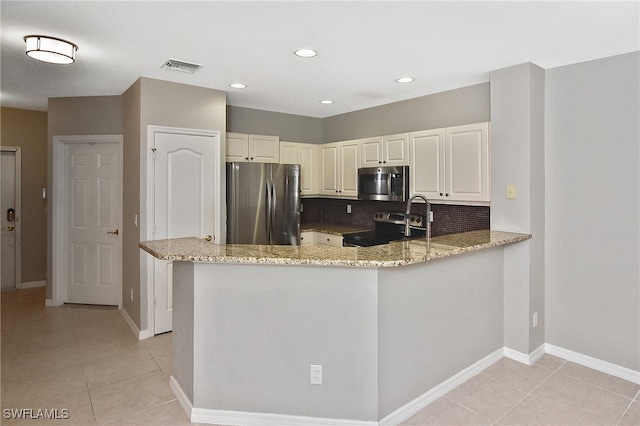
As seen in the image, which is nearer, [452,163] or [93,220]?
[452,163]

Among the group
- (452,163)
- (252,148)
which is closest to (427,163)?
(452,163)

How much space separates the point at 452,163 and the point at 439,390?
2.04m

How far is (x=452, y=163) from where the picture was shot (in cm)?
373

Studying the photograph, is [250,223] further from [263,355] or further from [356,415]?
[356,415]

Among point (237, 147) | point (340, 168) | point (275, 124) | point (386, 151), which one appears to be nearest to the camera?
point (386, 151)

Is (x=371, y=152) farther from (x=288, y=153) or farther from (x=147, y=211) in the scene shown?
(x=147, y=211)

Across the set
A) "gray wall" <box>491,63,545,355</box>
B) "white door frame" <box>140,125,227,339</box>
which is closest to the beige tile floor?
"white door frame" <box>140,125,227,339</box>

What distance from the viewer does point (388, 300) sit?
2281mm

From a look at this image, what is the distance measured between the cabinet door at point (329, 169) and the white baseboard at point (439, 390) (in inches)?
106

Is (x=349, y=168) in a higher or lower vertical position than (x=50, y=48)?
lower

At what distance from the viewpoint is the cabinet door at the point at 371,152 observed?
4461 mm

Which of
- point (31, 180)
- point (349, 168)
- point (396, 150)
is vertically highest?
point (396, 150)

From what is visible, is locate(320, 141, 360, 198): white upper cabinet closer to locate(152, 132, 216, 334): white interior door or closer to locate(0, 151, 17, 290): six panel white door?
locate(152, 132, 216, 334): white interior door

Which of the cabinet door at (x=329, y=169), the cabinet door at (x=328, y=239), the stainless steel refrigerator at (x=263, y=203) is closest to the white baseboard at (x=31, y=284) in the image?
the stainless steel refrigerator at (x=263, y=203)
